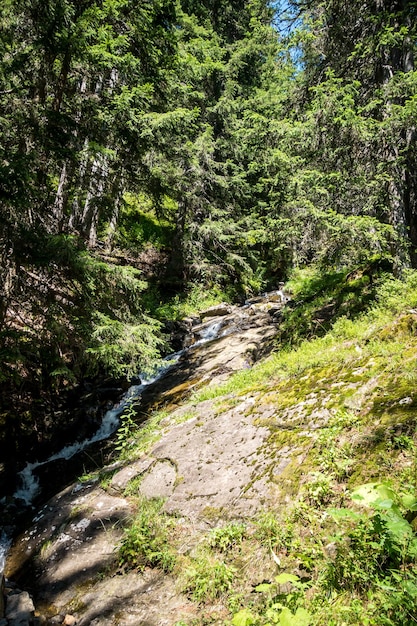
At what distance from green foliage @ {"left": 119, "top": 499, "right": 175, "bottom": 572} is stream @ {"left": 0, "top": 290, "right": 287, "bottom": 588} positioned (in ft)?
6.89

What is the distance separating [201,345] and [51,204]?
6.66m

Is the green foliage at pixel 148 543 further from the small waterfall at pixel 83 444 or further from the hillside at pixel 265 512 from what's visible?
the small waterfall at pixel 83 444

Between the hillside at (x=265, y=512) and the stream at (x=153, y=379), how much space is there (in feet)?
5.22

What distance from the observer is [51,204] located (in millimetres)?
7480

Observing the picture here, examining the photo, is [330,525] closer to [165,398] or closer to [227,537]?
[227,537]

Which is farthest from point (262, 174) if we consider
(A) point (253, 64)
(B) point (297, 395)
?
(B) point (297, 395)

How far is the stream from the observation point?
6.83m

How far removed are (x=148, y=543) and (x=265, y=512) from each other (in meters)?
1.37

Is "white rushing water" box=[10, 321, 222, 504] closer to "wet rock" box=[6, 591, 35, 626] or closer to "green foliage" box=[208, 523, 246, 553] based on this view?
"wet rock" box=[6, 591, 35, 626]

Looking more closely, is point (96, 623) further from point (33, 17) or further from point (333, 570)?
point (33, 17)

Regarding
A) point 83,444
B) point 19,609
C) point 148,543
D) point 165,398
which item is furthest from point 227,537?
point 83,444

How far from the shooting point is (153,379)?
1088 cm

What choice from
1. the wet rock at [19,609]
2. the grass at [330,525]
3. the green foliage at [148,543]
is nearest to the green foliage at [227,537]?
the grass at [330,525]

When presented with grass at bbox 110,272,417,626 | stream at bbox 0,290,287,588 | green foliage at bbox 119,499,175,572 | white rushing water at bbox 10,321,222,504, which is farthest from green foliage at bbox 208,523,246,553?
white rushing water at bbox 10,321,222,504
